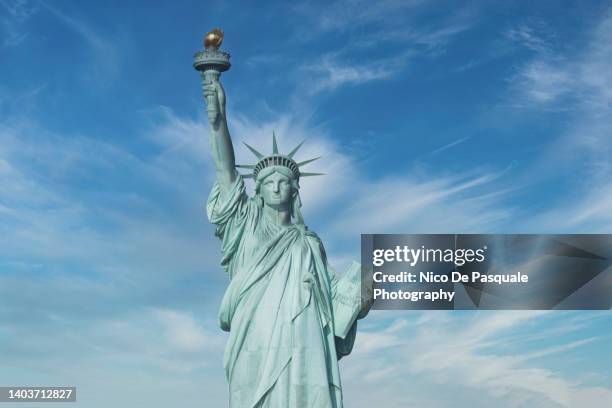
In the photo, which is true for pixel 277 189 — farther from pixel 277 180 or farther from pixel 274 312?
pixel 274 312

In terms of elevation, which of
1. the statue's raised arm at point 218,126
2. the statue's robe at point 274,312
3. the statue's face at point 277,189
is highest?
the statue's raised arm at point 218,126

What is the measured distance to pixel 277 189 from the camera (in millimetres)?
24891

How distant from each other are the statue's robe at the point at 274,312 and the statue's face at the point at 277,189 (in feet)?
1.18

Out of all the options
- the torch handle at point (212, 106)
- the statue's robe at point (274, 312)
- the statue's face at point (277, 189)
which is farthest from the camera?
the statue's face at point (277, 189)

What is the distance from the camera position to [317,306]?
2391cm

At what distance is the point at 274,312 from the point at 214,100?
4.37 metres

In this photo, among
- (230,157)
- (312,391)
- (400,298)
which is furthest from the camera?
(400,298)

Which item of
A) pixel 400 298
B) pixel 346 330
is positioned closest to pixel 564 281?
pixel 400 298

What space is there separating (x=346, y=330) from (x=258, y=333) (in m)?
1.79

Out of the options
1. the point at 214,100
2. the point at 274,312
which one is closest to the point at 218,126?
the point at 214,100

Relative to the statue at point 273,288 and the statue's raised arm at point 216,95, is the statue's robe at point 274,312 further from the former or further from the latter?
the statue's raised arm at point 216,95

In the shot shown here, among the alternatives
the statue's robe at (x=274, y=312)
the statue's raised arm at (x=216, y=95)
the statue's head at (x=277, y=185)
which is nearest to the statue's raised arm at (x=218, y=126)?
the statue's raised arm at (x=216, y=95)

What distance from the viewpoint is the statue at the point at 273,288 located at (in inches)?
915

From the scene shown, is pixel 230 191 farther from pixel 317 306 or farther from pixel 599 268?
pixel 599 268
